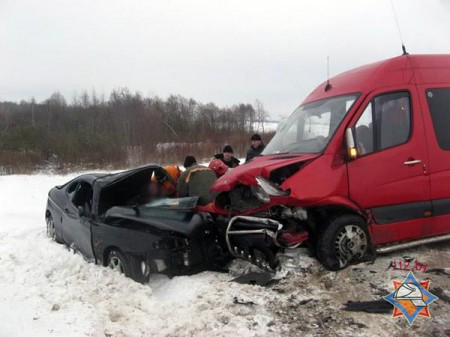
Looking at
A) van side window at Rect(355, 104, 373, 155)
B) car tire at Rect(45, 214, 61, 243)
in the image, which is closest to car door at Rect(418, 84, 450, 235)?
van side window at Rect(355, 104, 373, 155)

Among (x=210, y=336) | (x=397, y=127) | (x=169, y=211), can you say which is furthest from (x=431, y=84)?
(x=210, y=336)

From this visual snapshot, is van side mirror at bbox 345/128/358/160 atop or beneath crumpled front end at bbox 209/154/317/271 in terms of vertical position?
atop

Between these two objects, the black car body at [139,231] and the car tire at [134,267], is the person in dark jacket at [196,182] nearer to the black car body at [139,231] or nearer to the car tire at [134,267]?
the black car body at [139,231]

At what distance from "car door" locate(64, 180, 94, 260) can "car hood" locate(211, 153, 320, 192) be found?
206cm

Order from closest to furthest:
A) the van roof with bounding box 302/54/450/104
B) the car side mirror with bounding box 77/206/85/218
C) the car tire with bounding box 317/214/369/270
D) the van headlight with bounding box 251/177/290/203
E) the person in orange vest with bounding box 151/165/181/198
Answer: the van headlight with bounding box 251/177/290/203
the car tire with bounding box 317/214/369/270
the van roof with bounding box 302/54/450/104
the car side mirror with bounding box 77/206/85/218
the person in orange vest with bounding box 151/165/181/198

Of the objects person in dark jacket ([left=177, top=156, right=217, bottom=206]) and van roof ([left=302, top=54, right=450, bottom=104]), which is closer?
van roof ([left=302, top=54, right=450, bottom=104])

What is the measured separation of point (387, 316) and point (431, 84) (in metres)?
3.26

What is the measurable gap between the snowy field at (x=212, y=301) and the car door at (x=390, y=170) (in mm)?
418

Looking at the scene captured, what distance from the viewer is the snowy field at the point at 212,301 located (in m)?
3.58

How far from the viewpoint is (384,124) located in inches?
198

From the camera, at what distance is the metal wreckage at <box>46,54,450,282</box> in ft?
15.4

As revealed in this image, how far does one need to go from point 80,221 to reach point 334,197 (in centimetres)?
384

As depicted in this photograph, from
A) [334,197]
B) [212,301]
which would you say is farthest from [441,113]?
[212,301]

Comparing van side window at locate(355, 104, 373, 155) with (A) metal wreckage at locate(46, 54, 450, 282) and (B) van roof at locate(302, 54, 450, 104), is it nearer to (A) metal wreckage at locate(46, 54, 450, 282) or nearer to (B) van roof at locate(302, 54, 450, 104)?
(A) metal wreckage at locate(46, 54, 450, 282)
